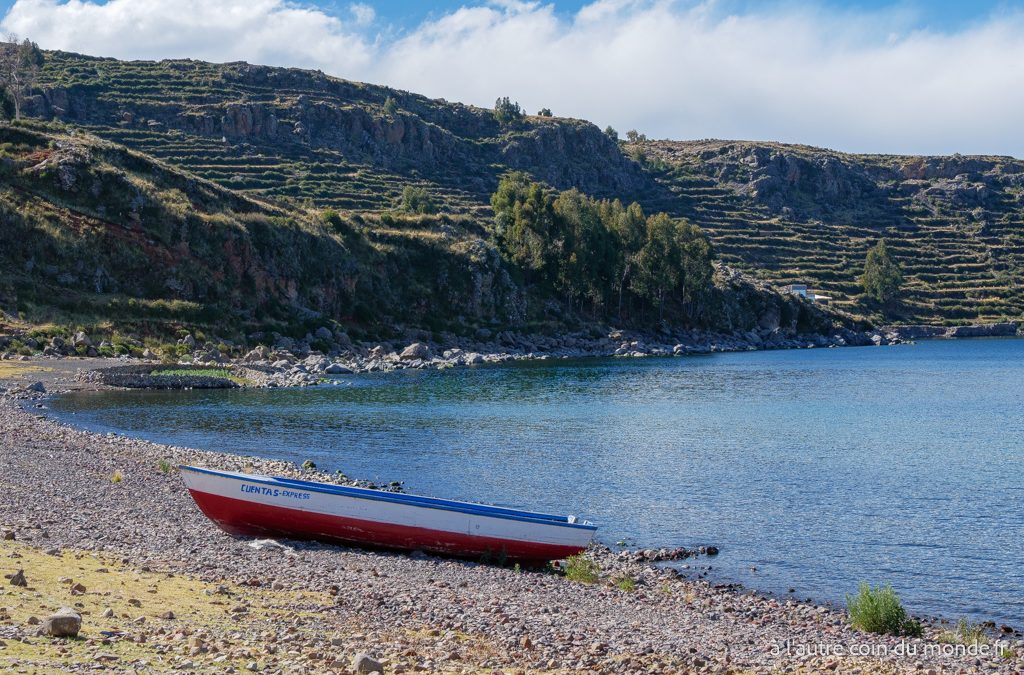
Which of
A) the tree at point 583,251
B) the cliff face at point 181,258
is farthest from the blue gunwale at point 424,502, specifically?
the tree at point 583,251

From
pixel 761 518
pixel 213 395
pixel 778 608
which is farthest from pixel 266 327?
pixel 778 608

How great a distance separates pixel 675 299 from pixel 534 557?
12191cm

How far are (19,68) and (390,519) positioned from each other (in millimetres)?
168243

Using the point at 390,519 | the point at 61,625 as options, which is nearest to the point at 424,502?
the point at 390,519

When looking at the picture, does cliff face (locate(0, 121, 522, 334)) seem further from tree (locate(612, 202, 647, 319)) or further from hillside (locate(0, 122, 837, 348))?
tree (locate(612, 202, 647, 319))

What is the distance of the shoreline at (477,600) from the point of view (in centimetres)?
1422

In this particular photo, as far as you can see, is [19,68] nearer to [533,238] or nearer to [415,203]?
[415,203]

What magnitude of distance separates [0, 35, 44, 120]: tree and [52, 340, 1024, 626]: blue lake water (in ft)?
316

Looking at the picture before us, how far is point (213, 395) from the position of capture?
61.0 m

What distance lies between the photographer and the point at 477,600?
17.4m

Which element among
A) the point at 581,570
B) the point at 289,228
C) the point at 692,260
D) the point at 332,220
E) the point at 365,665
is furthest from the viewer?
the point at 692,260

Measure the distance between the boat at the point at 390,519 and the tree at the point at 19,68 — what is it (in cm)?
12215

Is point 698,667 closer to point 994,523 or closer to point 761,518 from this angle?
point 761,518

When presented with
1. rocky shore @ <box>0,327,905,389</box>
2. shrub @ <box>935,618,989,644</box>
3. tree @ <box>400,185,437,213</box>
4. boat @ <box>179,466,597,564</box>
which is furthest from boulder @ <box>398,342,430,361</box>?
shrub @ <box>935,618,989,644</box>
